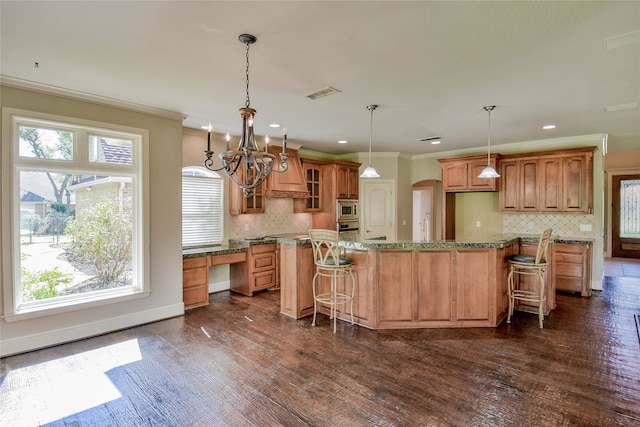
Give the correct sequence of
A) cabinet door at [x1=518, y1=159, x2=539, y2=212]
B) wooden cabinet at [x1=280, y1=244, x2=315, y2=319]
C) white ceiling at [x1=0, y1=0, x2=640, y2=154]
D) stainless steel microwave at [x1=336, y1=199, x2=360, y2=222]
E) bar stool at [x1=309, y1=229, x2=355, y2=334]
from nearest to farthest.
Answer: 1. white ceiling at [x1=0, y1=0, x2=640, y2=154]
2. bar stool at [x1=309, y1=229, x2=355, y2=334]
3. wooden cabinet at [x1=280, y1=244, x2=315, y2=319]
4. cabinet door at [x1=518, y1=159, x2=539, y2=212]
5. stainless steel microwave at [x1=336, y1=199, x2=360, y2=222]

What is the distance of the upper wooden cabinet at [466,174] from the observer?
20.6ft

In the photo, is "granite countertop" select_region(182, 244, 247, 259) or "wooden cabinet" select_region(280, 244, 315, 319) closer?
"wooden cabinet" select_region(280, 244, 315, 319)

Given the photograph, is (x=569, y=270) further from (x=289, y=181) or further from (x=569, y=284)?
(x=289, y=181)

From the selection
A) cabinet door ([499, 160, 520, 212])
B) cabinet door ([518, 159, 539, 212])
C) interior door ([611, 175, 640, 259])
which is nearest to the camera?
cabinet door ([518, 159, 539, 212])

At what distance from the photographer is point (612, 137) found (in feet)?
19.1

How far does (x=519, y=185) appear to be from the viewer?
239 inches

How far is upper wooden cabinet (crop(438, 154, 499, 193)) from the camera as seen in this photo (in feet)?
20.6

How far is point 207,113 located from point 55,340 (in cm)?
314

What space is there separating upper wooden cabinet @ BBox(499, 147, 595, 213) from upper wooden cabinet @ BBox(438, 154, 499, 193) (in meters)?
0.28

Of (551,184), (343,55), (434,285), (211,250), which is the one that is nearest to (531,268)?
(434,285)

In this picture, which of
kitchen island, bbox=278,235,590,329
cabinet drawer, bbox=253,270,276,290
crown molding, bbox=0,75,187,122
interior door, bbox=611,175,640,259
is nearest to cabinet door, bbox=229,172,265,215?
cabinet drawer, bbox=253,270,276,290

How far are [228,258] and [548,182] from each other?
18.5 feet

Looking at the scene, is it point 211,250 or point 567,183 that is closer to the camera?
point 211,250

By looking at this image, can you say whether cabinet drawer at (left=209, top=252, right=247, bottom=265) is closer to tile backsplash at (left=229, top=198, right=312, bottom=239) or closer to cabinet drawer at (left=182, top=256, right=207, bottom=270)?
cabinet drawer at (left=182, top=256, right=207, bottom=270)
